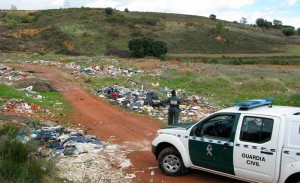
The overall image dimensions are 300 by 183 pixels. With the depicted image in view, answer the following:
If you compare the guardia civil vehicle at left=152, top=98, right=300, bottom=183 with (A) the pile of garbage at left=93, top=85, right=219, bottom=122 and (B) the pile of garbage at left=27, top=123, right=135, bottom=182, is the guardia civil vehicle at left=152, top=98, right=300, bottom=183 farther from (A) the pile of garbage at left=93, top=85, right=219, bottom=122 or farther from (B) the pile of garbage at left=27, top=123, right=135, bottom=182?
(A) the pile of garbage at left=93, top=85, right=219, bottom=122

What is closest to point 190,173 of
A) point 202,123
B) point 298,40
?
point 202,123

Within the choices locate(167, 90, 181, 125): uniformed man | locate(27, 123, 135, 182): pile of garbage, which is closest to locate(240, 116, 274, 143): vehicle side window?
locate(27, 123, 135, 182): pile of garbage

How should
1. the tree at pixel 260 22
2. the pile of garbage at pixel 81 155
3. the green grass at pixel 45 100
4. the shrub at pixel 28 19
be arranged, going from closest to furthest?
1. the pile of garbage at pixel 81 155
2. the green grass at pixel 45 100
3. the shrub at pixel 28 19
4. the tree at pixel 260 22

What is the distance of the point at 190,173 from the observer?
8.74 metres

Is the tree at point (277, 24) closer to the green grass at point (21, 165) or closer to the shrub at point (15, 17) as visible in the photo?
the shrub at point (15, 17)

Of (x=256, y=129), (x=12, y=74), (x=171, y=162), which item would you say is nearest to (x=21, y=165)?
(x=171, y=162)

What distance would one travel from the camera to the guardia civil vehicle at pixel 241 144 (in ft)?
22.2

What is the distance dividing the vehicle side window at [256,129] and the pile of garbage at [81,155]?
2830 millimetres

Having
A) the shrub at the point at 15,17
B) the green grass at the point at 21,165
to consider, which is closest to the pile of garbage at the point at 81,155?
the green grass at the point at 21,165

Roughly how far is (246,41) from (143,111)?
60781 mm

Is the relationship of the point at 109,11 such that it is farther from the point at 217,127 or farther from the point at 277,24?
the point at 217,127

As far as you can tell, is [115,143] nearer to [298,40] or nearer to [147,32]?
[147,32]

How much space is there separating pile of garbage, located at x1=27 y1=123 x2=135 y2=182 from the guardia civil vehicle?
1.28 meters

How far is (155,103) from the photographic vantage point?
57.8 ft
